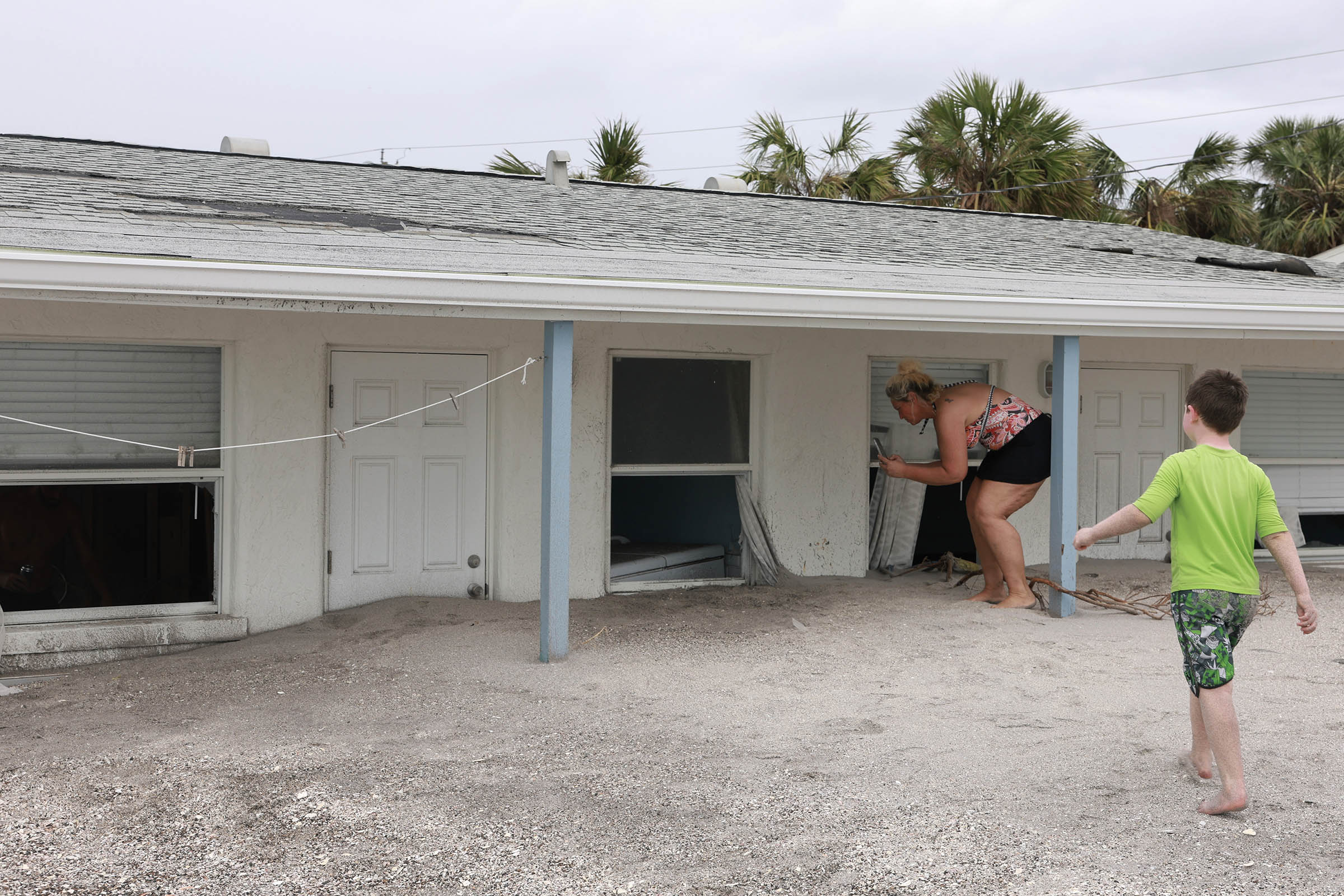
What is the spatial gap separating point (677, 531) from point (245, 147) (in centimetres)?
553

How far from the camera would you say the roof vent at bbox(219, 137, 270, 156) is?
10836 mm

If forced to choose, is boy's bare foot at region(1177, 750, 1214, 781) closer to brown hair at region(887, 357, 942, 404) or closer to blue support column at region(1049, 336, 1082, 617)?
blue support column at region(1049, 336, 1082, 617)

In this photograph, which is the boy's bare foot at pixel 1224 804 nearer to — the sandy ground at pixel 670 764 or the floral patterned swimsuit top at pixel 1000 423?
the sandy ground at pixel 670 764

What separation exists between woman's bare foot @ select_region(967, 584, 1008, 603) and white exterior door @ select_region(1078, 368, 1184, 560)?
6.94ft

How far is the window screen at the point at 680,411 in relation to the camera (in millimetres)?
8195

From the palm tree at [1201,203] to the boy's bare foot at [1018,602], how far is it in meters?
15.1

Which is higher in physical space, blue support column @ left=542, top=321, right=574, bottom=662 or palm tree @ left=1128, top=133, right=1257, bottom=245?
palm tree @ left=1128, top=133, right=1257, bottom=245

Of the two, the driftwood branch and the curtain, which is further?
the curtain

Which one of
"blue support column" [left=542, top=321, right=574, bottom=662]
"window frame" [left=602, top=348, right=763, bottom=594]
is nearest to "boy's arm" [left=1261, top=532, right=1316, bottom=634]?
"blue support column" [left=542, top=321, right=574, bottom=662]

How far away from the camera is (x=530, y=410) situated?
7.76 metres

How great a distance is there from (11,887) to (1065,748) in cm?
374

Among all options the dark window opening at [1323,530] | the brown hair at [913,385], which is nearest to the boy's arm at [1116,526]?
the brown hair at [913,385]

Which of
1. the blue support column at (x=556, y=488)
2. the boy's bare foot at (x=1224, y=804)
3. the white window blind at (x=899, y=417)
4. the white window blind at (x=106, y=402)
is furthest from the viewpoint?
the white window blind at (x=899, y=417)

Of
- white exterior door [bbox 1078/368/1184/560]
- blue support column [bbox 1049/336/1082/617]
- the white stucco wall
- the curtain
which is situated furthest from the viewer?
white exterior door [bbox 1078/368/1184/560]
